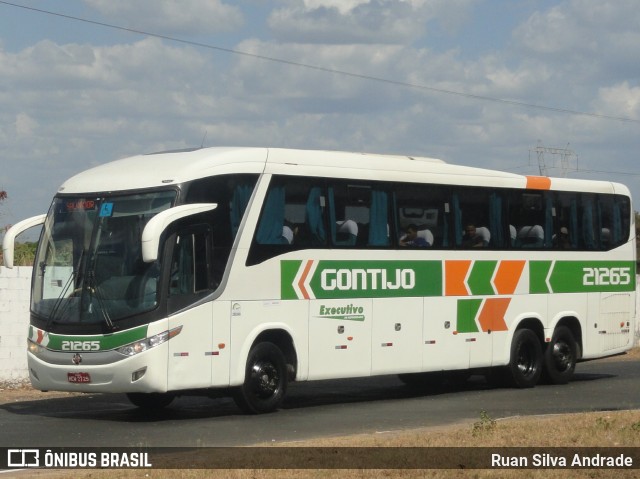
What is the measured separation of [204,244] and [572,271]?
8883 mm

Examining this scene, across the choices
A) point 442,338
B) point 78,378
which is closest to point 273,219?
point 78,378

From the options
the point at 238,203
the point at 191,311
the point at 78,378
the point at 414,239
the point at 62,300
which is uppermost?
the point at 238,203

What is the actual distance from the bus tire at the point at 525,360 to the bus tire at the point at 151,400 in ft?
21.3

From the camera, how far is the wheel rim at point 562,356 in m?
23.2

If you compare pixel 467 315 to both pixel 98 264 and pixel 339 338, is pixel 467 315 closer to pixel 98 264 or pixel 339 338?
pixel 339 338

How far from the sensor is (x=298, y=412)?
710 inches

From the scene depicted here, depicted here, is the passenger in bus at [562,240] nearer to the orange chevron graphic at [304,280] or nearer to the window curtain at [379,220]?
the window curtain at [379,220]

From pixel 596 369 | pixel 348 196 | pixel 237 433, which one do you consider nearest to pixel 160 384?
pixel 237 433

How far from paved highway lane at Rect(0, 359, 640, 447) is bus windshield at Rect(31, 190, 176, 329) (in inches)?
57.7

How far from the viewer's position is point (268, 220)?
17.7 metres

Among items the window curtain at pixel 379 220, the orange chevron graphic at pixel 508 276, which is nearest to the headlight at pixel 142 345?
the window curtain at pixel 379 220

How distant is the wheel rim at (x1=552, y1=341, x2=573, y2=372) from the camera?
2319cm

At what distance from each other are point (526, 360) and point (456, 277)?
265 centimetres

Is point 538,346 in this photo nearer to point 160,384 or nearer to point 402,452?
point 160,384
